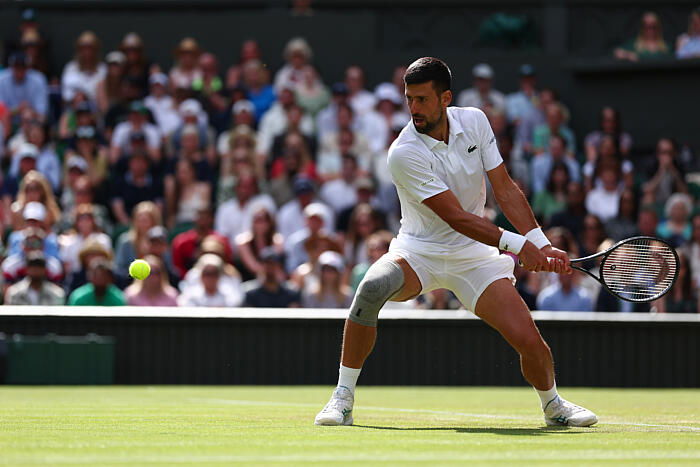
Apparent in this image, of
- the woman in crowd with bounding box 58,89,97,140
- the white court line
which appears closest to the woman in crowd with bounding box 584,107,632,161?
the woman in crowd with bounding box 58,89,97,140

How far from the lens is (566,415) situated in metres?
7.25

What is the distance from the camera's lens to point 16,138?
16.0 m

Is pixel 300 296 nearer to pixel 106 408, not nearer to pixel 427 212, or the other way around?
pixel 106 408

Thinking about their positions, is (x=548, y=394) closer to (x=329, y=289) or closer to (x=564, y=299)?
(x=329, y=289)

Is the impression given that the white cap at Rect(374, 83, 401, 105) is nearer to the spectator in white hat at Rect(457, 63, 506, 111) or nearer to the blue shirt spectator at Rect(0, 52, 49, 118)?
the spectator in white hat at Rect(457, 63, 506, 111)

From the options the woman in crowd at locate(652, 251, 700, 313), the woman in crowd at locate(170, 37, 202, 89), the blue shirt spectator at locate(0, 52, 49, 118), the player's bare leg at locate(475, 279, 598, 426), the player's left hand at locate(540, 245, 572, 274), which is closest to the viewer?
the player's left hand at locate(540, 245, 572, 274)

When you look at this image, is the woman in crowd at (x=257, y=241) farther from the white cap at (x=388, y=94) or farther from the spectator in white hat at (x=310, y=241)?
the white cap at (x=388, y=94)

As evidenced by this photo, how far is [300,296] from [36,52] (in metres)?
5.79

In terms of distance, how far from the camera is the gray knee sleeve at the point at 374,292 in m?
7.19

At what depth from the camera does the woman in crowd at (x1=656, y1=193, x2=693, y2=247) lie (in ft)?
48.6

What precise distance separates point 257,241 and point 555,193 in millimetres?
3430

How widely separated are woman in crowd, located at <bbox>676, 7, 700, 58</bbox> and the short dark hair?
11.1m

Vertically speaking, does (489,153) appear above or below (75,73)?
below

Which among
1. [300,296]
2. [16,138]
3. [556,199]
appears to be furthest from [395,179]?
[16,138]
